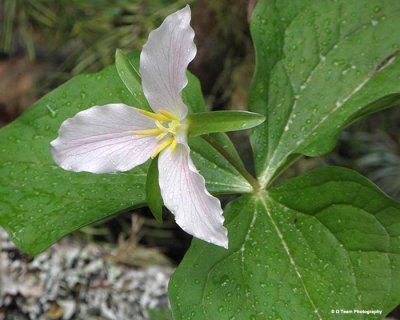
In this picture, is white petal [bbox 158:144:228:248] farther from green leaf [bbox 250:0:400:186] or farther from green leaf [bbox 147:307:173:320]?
green leaf [bbox 147:307:173:320]

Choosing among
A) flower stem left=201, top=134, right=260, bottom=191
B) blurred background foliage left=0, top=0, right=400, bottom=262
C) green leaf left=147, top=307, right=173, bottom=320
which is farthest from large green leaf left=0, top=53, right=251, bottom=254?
blurred background foliage left=0, top=0, right=400, bottom=262

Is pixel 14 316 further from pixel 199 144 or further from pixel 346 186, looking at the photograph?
pixel 346 186

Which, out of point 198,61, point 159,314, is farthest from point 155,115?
point 198,61

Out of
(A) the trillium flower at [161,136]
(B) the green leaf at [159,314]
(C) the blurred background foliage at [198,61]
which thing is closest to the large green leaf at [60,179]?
(A) the trillium flower at [161,136]

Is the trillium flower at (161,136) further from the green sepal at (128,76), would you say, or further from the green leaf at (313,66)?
the green leaf at (313,66)

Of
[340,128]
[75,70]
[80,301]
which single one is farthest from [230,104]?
[340,128]

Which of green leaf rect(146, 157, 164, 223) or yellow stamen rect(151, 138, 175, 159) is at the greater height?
yellow stamen rect(151, 138, 175, 159)
